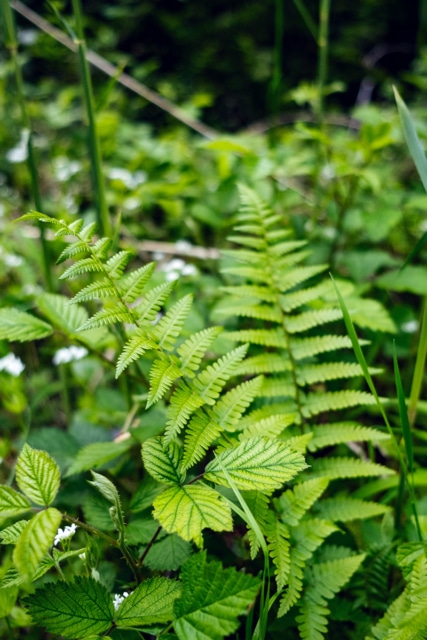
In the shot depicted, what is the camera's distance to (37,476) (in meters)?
0.83

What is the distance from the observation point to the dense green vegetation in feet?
2.72

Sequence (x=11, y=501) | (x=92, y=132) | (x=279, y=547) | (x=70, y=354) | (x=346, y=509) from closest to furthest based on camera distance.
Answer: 1. (x=11, y=501)
2. (x=279, y=547)
3. (x=346, y=509)
4. (x=92, y=132)
5. (x=70, y=354)

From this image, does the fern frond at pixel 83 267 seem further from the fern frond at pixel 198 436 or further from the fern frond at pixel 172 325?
the fern frond at pixel 198 436

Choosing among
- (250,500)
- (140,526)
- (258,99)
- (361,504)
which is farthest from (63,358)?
(258,99)

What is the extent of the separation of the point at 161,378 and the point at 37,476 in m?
0.26

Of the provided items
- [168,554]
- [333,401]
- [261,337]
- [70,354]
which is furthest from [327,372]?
[70,354]

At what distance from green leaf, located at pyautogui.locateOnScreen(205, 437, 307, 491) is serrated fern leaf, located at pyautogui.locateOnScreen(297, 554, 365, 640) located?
298 mm

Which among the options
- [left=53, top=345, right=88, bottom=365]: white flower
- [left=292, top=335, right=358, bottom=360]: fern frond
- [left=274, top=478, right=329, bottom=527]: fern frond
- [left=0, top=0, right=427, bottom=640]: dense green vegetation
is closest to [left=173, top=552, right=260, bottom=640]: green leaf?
[left=0, top=0, right=427, bottom=640]: dense green vegetation

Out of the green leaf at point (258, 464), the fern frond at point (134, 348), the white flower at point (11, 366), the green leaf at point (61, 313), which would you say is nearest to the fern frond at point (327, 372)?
the green leaf at point (258, 464)

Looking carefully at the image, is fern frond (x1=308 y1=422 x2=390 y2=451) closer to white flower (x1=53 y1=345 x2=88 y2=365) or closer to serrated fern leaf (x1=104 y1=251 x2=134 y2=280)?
serrated fern leaf (x1=104 y1=251 x2=134 y2=280)

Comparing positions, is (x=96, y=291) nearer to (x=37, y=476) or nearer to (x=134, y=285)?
(x=134, y=285)

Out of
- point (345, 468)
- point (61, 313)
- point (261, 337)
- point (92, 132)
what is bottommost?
point (345, 468)

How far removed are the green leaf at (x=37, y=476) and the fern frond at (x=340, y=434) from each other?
57 centimetres

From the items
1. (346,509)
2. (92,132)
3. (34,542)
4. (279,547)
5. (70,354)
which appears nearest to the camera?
(34,542)
